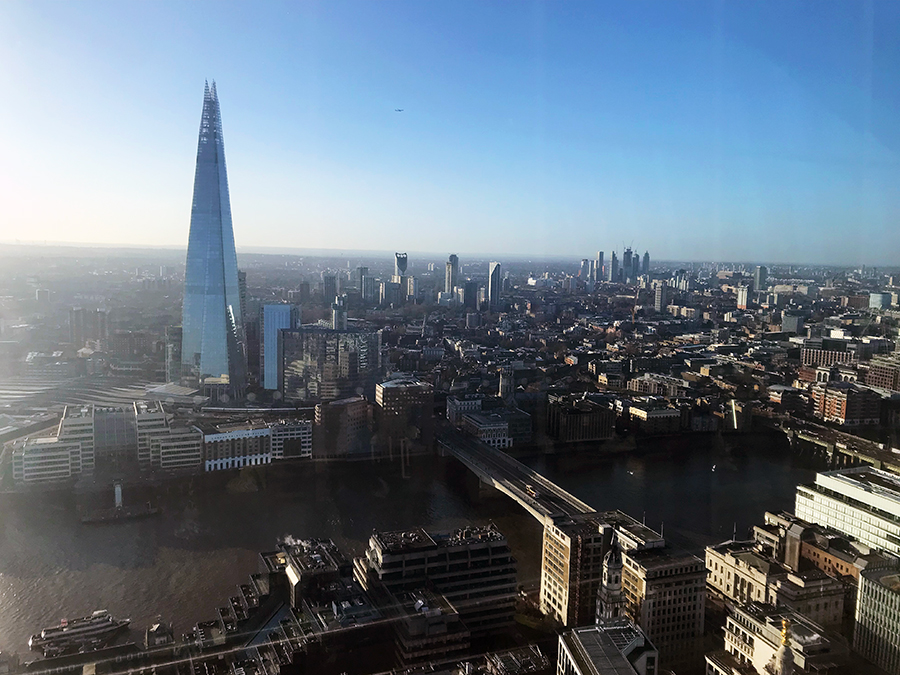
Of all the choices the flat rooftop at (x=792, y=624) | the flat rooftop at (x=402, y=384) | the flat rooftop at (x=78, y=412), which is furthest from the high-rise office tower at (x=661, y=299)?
the flat rooftop at (x=792, y=624)

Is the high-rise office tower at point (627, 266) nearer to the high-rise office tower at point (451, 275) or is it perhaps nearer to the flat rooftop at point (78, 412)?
the high-rise office tower at point (451, 275)

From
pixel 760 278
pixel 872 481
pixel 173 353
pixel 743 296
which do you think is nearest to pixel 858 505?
pixel 872 481

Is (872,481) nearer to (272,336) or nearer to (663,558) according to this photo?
(663,558)

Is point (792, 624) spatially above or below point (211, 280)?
below

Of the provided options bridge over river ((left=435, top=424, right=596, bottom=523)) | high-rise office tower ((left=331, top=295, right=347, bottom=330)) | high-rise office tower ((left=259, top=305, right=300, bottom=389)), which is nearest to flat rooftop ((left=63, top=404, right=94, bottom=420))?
high-rise office tower ((left=259, top=305, right=300, bottom=389))

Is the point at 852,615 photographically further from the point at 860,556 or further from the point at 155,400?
the point at 155,400
